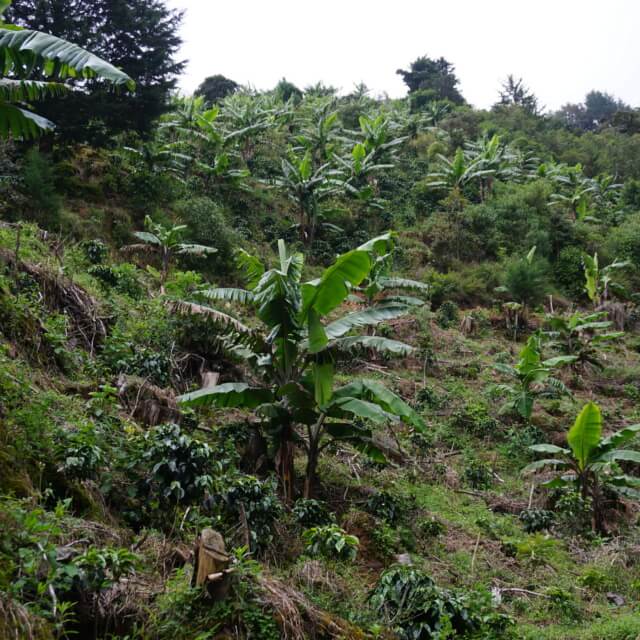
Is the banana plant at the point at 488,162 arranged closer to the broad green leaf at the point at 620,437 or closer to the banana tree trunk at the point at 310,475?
the broad green leaf at the point at 620,437

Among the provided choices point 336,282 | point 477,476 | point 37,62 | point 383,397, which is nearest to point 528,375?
point 477,476

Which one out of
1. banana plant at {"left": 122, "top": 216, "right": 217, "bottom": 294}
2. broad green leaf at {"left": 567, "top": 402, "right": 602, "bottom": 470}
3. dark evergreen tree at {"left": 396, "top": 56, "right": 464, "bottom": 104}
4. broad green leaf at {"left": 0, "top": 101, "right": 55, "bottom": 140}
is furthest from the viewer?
dark evergreen tree at {"left": 396, "top": 56, "right": 464, "bottom": 104}

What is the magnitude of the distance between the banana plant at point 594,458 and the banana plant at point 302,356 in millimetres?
3404

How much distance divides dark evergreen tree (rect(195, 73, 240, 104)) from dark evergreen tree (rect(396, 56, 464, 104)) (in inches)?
612

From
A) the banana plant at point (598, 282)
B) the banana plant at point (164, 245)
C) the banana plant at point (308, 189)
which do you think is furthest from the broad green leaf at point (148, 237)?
the banana plant at point (598, 282)

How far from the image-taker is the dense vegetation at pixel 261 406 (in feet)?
13.5

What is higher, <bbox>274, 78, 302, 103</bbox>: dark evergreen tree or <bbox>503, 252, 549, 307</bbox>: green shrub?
<bbox>274, 78, 302, 103</bbox>: dark evergreen tree

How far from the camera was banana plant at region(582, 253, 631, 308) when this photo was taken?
1961 centimetres

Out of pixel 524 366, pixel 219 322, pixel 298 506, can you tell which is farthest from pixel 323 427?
pixel 524 366

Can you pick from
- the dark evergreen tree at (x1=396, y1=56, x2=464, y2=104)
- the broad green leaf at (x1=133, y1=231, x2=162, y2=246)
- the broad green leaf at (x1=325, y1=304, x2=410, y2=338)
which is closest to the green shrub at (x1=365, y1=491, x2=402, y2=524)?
the broad green leaf at (x1=325, y1=304, x2=410, y2=338)

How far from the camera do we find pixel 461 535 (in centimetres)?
821

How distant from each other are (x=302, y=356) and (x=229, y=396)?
1089 mm

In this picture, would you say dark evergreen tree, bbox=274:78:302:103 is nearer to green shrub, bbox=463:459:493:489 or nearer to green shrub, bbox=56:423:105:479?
green shrub, bbox=463:459:493:489

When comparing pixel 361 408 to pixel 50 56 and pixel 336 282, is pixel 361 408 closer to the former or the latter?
pixel 336 282
